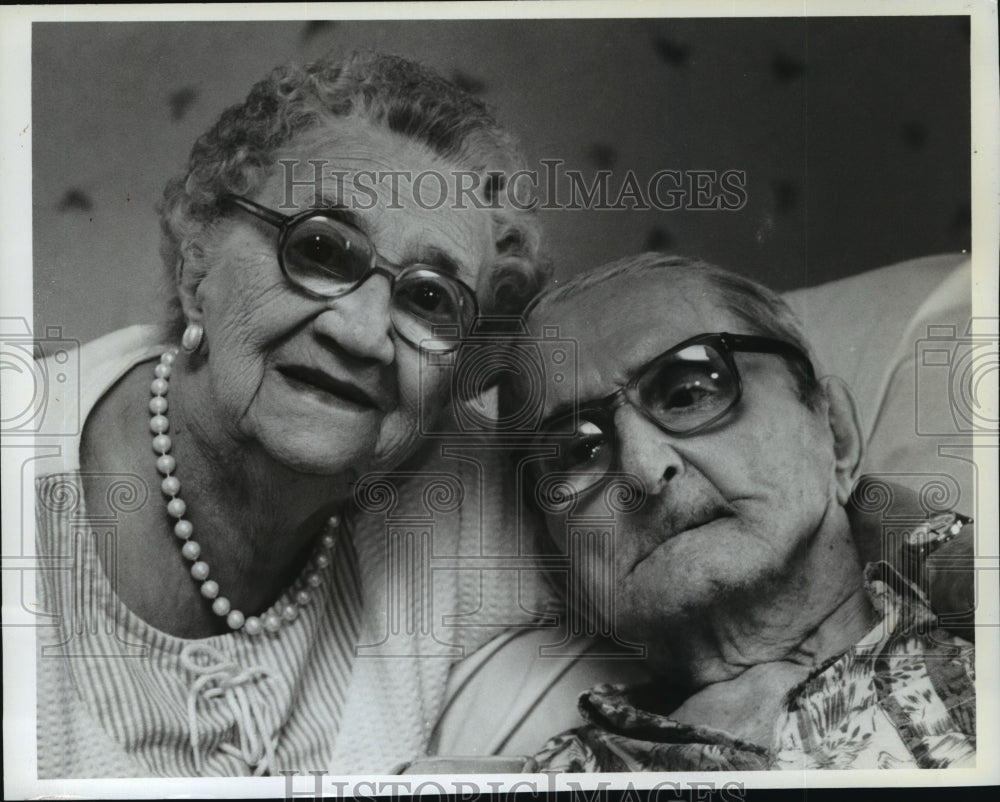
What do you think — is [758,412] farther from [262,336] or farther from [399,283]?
[262,336]

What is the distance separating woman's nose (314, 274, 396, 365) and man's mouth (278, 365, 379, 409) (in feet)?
0.12

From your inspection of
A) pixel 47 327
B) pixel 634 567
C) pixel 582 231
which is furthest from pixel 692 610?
pixel 47 327

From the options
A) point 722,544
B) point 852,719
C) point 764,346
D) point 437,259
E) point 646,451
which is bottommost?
point 852,719

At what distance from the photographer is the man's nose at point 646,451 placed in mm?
1190

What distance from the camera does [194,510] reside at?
1192mm

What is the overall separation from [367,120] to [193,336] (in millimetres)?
315

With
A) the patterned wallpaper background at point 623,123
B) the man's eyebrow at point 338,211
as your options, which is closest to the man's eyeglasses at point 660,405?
the patterned wallpaper background at point 623,123

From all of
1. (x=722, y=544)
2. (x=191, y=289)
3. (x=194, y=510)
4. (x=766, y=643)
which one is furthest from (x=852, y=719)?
(x=191, y=289)

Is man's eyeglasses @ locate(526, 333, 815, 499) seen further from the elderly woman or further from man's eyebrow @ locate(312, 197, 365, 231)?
man's eyebrow @ locate(312, 197, 365, 231)

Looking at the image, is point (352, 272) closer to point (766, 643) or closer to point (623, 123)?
Answer: point (623, 123)

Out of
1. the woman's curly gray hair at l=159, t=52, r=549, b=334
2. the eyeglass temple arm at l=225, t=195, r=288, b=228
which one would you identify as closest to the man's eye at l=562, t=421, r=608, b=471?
the woman's curly gray hair at l=159, t=52, r=549, b=334

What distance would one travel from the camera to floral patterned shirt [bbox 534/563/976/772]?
1220 mm

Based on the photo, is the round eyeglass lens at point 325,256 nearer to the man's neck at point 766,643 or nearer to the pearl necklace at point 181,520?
the pearl necklace at point 181,520

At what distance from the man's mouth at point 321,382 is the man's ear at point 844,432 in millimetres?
542
